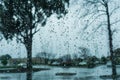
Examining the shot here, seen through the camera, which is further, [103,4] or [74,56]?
[74,56]

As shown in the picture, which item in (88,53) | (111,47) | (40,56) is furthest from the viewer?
(40,56)

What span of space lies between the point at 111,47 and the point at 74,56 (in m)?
78.2

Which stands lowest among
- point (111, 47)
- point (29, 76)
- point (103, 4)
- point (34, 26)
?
point (29, 76)

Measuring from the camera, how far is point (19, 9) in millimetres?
29547

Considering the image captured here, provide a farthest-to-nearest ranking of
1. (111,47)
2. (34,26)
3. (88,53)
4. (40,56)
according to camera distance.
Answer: (40,56) → (88,53) → (34,26) → (111,47)

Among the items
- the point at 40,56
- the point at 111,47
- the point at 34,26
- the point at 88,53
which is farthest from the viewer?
the point at 40,56

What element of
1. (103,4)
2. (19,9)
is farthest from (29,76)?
(103,4)

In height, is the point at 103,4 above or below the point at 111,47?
above

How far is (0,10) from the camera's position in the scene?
29.6m

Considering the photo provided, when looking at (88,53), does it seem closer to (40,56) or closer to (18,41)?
(40,56)

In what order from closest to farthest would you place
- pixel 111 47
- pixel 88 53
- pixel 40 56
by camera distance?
pixel 111 47 → pixel 88 53 → pixel 40 56

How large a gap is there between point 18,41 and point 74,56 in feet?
248

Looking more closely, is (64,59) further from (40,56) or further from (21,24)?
(21,24)

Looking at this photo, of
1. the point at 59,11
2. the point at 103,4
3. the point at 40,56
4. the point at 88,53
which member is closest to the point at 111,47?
the point at 103,4
